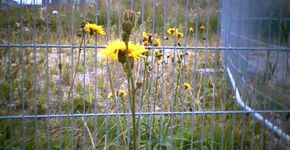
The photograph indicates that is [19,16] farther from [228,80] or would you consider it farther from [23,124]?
[228,80]

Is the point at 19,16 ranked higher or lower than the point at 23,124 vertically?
higher

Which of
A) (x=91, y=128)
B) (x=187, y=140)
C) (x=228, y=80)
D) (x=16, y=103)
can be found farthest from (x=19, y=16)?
(x=228, y=80)

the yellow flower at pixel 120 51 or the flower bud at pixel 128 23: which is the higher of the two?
the flower bud at pixel 128 23

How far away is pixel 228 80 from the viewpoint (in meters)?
2.48

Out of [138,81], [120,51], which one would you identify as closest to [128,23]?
[120,51]

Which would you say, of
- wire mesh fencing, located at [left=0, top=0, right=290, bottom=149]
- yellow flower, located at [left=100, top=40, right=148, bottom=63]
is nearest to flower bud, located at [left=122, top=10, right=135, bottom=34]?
yellow flower, located at [left=100, top=40, right=148, bottom=63]

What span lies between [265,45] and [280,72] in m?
0.16

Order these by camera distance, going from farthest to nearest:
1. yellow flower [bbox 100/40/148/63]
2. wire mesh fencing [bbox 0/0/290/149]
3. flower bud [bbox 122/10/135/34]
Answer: wire mesh fencing [bbox 0/0/290/149] → yellow flower [bbox 100/40/148/63] → flower bud [bbox 122/10/135/34]

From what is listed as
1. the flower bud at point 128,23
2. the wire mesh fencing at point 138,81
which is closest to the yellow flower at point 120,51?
the flower bud at point 128,23

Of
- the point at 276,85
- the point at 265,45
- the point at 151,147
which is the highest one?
the point at 265,45

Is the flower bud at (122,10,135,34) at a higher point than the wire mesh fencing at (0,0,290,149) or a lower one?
higher

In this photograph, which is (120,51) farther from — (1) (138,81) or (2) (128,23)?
(1) (138,81)

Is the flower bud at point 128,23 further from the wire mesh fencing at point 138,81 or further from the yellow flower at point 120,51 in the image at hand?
the wire mesh fencing at point 138,81

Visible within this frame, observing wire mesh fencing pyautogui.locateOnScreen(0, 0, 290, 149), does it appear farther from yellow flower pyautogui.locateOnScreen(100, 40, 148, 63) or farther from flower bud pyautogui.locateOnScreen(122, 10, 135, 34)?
flower bud pyautogui.locateOnScreen(122, 10, 135, 34)
